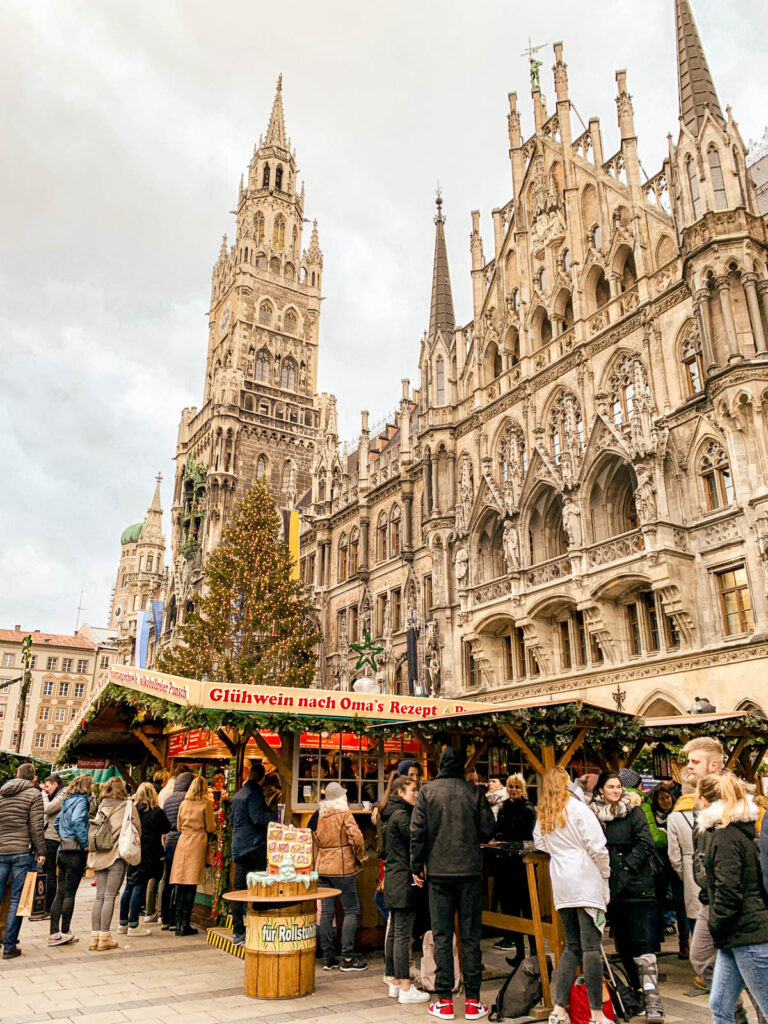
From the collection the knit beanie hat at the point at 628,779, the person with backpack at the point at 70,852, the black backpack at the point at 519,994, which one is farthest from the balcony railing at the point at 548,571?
the black backpack at the point at 519,994

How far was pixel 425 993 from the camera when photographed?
7.59 m

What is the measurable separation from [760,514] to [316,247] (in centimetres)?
5476

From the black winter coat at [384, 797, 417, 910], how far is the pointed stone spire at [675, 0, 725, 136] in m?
21.5

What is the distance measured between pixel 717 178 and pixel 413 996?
2124 cm

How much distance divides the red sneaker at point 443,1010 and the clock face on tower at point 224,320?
57.8m

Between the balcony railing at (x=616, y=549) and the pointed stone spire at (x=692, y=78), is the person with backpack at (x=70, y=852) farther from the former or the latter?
the pointed stone spire at (x=692, y=78)

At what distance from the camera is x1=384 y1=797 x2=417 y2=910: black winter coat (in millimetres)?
7645

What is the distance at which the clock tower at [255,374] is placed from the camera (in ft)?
175

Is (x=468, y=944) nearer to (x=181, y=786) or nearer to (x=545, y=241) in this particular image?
(x=181, y=786)

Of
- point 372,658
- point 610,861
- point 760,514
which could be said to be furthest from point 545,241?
point 610,861

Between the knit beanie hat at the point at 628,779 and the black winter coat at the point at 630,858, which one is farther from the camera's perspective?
the knit beanie hat at the point at 628,779

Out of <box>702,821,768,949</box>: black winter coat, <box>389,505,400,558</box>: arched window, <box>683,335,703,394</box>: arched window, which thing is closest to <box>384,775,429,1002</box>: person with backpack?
<box>702,821,768,949</box>: black winter coat

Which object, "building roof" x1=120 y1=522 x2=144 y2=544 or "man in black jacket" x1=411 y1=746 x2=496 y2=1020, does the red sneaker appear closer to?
"man in black jacket" x1=411 y1=746 x2=496 y2=1020

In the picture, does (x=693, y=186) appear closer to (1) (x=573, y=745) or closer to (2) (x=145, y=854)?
(1) (x=573, y=745)
